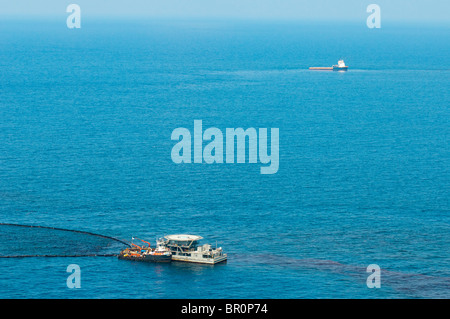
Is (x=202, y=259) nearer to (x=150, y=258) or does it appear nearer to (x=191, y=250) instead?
(x=191, y=250)

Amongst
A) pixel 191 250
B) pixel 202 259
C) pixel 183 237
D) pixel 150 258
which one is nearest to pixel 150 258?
pixel 150 258

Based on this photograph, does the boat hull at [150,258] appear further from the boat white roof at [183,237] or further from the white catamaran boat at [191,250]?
the boat white roof at [183,237]

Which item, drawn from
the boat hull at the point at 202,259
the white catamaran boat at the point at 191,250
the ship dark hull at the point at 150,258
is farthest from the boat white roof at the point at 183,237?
the ship dark hull at the point at 150,258

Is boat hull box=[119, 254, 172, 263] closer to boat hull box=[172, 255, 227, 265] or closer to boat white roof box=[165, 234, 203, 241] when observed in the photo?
boat hull box=[172, 255, 227, 265]

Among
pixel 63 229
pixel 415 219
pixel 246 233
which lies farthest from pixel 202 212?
pixel 415 219

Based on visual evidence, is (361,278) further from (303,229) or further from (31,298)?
(31,298)

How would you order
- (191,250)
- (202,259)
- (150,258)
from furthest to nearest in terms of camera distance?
(191,250), (150,258), (202,259)

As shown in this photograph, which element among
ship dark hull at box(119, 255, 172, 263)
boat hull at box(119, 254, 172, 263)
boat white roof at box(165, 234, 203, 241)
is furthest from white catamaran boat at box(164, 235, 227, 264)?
ship dark hull at box(119, 255, 172, 263)

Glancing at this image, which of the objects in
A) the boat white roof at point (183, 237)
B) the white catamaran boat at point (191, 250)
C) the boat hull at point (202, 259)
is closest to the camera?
the boat hull at point (202, 259)
